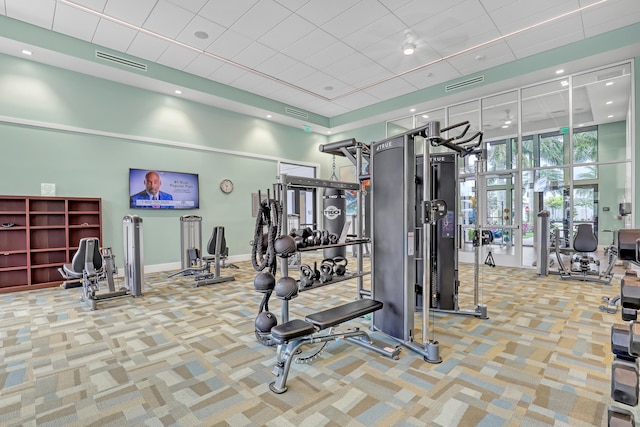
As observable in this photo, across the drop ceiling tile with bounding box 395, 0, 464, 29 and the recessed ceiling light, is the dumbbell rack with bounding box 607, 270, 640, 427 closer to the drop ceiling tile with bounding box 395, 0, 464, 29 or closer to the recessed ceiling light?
the drop ceiling tile with bounding box 395, 0, 464, 29

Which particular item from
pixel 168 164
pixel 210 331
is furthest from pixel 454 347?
pixel 168 164

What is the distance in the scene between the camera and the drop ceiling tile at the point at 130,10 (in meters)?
4.55

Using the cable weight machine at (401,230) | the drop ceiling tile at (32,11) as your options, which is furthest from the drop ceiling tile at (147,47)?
the cable weight machine at (401,230)

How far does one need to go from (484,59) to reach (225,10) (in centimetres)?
508

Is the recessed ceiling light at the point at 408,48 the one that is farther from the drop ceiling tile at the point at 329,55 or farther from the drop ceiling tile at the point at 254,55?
the drop ceiling tile at the point at 254,55

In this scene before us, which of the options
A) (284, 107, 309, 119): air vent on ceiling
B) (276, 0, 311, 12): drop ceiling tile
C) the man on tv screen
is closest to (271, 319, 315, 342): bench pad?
(276, 0, 311, 12): drop ceiling tile

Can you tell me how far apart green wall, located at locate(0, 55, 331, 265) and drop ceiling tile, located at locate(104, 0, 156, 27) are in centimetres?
192

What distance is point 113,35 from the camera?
17.4 feet

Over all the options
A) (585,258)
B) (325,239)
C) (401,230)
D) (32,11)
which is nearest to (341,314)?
(325,239)

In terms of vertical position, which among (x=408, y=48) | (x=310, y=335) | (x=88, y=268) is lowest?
(x=310, y=335)

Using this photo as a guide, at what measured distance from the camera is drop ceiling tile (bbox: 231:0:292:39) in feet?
15.4

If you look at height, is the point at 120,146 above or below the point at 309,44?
below

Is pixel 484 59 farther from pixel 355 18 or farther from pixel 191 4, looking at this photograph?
pixel 191 4

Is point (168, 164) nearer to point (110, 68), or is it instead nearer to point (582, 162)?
point (110, 68)
